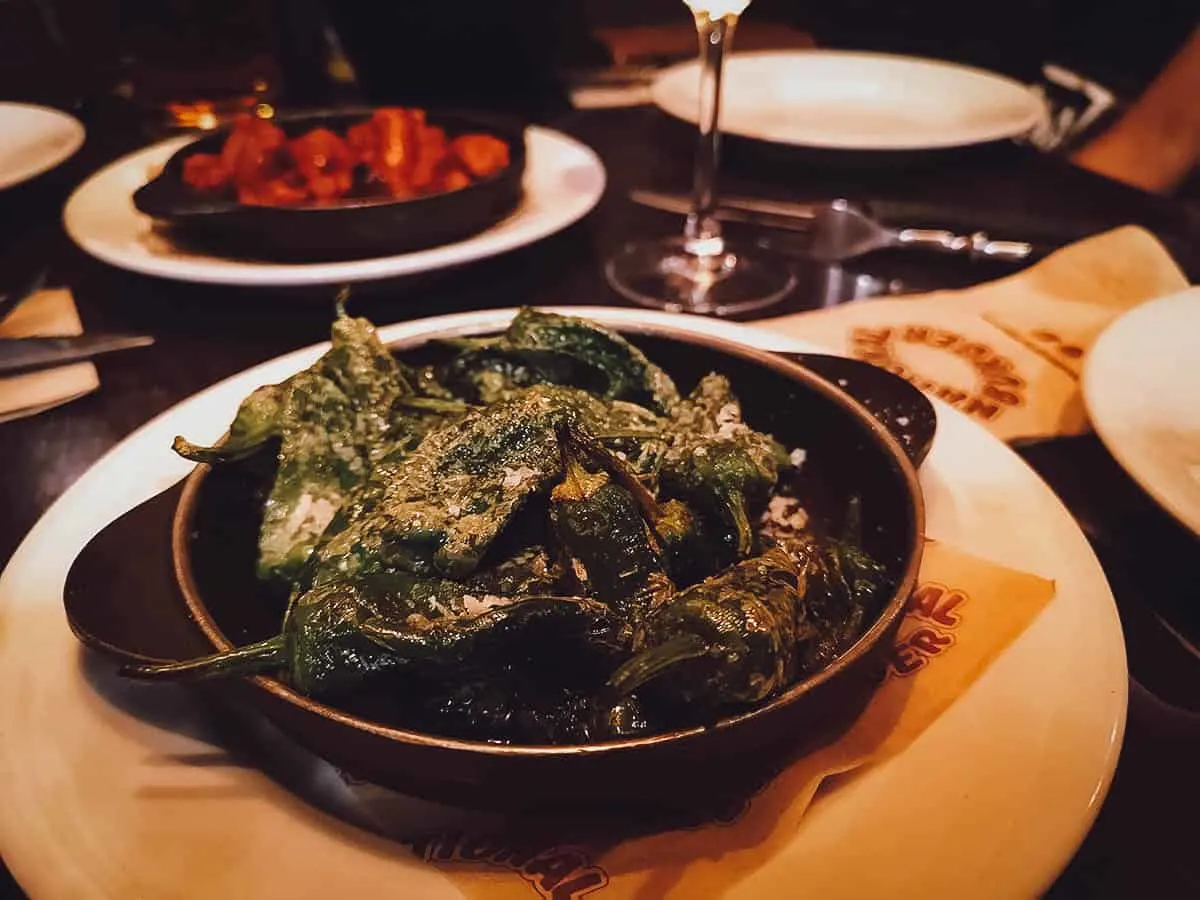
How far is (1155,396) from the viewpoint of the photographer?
40.9 inches

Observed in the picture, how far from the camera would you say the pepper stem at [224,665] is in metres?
0.61

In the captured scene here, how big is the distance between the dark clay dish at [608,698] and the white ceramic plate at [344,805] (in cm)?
5

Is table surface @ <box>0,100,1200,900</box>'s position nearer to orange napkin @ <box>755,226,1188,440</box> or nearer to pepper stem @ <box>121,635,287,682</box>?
orange napkin @ <box>755,226,1188,440</box>

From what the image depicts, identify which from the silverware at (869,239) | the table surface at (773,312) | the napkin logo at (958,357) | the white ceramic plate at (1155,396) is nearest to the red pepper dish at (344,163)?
the table surface at (773,312)

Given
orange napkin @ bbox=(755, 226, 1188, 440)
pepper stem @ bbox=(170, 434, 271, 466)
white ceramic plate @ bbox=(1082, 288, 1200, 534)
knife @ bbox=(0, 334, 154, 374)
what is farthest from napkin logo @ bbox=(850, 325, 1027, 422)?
knife @ bbox=(0, 334, 154, 374)

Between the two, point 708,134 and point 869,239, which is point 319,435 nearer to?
point 708,134

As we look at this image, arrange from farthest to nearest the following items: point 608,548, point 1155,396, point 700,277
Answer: point 700,277 → point 1155,396 → point 608,548

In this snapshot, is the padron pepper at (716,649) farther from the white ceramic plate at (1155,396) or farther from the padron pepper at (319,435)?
the white ceramic plate at (1155,396)

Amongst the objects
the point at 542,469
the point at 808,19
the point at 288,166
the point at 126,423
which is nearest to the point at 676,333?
the point at 542,469

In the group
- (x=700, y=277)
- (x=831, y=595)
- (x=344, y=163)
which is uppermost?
(x=831, y=595)

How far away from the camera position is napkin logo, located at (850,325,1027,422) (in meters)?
1.18

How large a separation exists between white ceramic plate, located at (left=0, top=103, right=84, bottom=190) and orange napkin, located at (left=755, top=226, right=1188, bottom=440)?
50.4 inches

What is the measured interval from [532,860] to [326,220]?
3.32ft

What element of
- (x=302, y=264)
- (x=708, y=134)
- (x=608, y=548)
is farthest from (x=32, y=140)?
(x=608, y=548)
